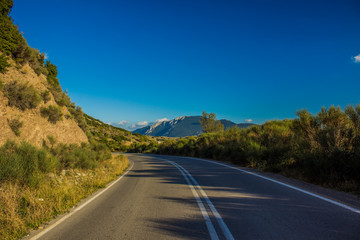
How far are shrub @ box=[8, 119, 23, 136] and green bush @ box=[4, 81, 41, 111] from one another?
45.8 inches

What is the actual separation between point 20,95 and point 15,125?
7.17 ft

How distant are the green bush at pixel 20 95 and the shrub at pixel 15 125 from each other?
116 cm

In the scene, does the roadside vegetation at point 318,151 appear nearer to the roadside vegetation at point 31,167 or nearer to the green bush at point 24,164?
the roadside vegetation at point 31,167

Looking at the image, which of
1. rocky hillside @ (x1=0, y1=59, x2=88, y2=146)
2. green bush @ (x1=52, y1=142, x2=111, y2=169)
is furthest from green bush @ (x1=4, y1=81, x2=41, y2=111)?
green bush @ (x1=52, y1=142, x2=111, y2=169)

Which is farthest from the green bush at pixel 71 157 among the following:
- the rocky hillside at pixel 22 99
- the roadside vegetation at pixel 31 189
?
the rocky hillside at pixel 22 99

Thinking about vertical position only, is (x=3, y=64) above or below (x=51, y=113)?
above

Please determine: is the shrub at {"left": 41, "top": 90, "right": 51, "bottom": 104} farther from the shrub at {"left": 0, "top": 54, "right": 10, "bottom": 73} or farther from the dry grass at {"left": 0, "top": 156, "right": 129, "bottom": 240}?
the dry grass at {"left": 0, "top": 156, "right": 129, "bottom": 240}

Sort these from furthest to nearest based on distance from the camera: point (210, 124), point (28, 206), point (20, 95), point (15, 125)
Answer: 1. point (210, 124)
2. point (20, 95)
3. point (15, 125)
4. point (28, 206)

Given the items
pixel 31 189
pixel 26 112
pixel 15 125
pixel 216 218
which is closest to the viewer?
pixel 216 218

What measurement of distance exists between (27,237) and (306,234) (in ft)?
16.9

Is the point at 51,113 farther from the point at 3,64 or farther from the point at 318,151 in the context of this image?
the point at 318,151

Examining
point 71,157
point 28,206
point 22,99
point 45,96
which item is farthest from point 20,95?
point 28,206

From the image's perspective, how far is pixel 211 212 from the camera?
15.7 ft

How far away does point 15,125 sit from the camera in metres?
11.3
